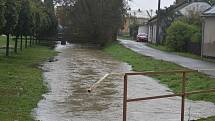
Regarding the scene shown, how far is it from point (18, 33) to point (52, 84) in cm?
1553

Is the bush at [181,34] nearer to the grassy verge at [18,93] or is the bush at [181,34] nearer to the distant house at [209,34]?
the distant house at [209,34]

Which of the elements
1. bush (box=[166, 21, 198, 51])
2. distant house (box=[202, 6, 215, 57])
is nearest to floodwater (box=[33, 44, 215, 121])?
distant house (box=[202, 6, 215, 57])

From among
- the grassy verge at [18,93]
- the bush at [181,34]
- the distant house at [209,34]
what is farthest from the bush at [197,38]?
the grassy verge at [18,93]

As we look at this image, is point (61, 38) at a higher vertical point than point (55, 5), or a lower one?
lower

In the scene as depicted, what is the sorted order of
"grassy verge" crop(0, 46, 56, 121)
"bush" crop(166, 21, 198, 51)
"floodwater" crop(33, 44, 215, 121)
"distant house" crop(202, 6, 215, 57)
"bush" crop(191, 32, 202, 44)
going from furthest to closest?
1. "bush" crop(166, 21, 198, 51)
2. "bush" crop(191, 32, 202, 44)
3. "distant house" crop(202, 6, 215, 57)
4. "floodwater" crop(33, 44, 215, 121)
5. "grassy verge" crop(0, 46, 56, 121)

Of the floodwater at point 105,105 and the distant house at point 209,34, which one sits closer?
the floodwater at point 105,105

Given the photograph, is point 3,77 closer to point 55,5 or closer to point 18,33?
point 18,33

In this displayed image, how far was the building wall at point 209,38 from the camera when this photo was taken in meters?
38.6

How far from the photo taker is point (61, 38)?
7219 centimetres

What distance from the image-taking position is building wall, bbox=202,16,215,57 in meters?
38.6

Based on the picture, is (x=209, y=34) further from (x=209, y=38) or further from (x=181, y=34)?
(x=181, y=34)

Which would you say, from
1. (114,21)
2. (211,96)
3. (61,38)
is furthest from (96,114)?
(61,38)

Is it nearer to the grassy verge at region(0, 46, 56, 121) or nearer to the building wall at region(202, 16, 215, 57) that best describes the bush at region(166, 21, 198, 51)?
the building wall at region(202, 16, 215, 57)

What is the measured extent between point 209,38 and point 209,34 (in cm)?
35
